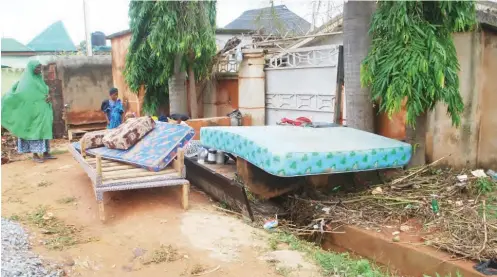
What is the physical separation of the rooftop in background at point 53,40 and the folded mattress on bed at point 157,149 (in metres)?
20.0

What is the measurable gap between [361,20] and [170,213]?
397cm

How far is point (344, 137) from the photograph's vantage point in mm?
5898

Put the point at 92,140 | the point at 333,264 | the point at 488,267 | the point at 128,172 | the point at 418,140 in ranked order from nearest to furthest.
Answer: the point at 488,267 < the point at 333,264 < the point at 128,172 < the point at 418,140 < the point at 92,140

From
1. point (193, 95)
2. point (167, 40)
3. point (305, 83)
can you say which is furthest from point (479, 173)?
point (193, 95)

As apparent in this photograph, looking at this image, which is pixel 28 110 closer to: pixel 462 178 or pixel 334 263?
pixel 334 263

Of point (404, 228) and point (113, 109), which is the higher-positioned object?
point (113, 109)

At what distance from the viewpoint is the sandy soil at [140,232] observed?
4.17 m

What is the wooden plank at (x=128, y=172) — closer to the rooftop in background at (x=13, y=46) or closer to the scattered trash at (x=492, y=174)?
the scattered trash at (x=492, y=174)

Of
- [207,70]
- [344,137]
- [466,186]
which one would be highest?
[207,70]

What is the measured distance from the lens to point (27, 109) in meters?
8.82

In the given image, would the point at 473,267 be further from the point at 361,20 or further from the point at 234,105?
the point at 234,105

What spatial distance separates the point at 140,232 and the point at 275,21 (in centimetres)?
451

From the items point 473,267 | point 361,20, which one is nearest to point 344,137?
point 361,20

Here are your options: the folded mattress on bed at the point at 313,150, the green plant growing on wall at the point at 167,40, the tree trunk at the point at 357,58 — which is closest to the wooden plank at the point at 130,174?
the folded mattress on bed at the point at 313,150
